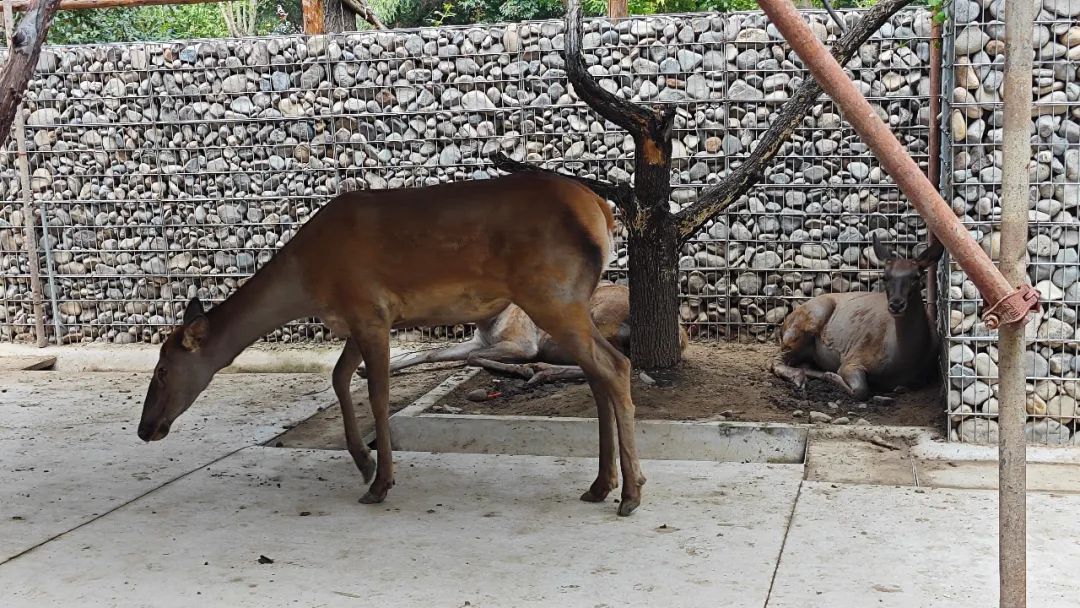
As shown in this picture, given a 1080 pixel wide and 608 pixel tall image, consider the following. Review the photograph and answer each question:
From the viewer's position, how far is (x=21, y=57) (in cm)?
530

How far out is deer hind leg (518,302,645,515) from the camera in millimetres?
5434

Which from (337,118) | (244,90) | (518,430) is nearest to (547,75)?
(337,118)

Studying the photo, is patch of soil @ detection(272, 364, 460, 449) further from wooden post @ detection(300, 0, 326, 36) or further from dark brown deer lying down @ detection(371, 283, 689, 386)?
wooden post @ detection(300, 0, 326, 36)

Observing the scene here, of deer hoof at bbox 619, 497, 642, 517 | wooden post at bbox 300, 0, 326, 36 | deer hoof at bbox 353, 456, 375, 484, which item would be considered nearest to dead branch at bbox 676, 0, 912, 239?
deer hoof at bbox 619, 497, 642, 517

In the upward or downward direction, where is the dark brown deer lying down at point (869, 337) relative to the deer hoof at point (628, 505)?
upward

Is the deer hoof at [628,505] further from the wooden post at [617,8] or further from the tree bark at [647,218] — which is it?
the wooden post at [617,8]

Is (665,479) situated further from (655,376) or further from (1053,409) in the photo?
(1053,409)

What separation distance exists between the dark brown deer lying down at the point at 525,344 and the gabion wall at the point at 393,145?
3.40 feet

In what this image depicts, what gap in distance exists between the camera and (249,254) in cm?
972

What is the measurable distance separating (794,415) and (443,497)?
7.85 ft

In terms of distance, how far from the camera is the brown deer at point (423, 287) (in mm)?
5492

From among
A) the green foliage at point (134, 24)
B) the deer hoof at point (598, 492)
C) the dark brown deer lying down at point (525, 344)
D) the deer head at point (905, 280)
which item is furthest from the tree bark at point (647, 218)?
the green foliage at point (134, 24)

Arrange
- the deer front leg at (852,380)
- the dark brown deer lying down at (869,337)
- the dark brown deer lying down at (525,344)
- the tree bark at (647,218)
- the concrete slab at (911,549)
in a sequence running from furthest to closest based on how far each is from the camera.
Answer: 1. the dark brown deer lying down at (525,344)
2. the deer front leg at (852,380)
3. the dark brown deer lying down at (869,337)
4. the tree bark at (647,218)
5. the concrete slab at (911,549)

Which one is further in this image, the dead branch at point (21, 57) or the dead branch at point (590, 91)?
the dead branch at point (590, 91)
